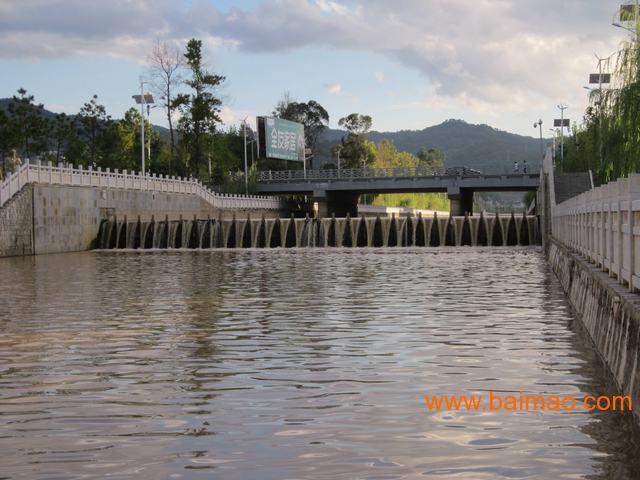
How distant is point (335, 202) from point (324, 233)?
2198 inches

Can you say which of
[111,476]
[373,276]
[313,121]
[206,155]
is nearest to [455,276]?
[373,276]

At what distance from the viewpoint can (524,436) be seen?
26.8 ft

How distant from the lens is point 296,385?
1052cm

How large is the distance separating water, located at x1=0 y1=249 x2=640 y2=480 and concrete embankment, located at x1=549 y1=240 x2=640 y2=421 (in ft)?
0.90

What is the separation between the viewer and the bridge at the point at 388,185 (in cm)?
9681

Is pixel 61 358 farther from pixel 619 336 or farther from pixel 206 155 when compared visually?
→ pixel 206 155

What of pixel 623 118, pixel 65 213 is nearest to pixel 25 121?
pixel 65 213

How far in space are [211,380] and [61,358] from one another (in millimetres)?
2789

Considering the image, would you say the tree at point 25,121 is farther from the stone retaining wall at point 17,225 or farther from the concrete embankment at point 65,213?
the stone retaining wall at point 17,225

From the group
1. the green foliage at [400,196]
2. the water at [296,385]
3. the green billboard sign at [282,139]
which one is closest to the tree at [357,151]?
the green foliage at [400,196]

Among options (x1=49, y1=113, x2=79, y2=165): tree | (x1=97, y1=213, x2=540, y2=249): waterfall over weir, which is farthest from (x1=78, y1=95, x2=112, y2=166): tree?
(x1=97, y1=213, x2=540, y2=249): waterfall over weir

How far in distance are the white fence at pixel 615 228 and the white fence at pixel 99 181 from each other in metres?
32.6

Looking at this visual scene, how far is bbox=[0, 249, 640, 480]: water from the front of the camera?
24.5 ft

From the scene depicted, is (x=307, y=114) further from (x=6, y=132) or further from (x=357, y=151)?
(x=6, y=132)
